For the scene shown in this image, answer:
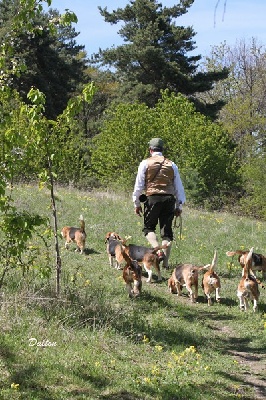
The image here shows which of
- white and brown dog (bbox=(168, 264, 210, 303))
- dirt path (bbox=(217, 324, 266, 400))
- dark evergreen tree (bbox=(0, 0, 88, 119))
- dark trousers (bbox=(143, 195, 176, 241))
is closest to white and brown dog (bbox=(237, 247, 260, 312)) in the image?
white and brown dog (bbox=(168, 264, 210, 303))

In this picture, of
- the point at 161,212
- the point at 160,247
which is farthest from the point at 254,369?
the point at 161,212

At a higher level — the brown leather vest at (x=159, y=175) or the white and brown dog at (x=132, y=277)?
the brown leather vest at (x=159, y=175)

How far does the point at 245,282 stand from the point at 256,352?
4.84ft

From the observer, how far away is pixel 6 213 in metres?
6.39

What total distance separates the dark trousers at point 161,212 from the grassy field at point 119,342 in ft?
2.90

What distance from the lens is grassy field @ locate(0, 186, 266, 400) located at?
5.20 meters

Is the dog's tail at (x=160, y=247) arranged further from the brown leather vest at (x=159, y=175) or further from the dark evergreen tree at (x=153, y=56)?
the dark evergreen tree at (x=153, y=56)

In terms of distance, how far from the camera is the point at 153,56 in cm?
3712

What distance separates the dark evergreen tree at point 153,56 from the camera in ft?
124

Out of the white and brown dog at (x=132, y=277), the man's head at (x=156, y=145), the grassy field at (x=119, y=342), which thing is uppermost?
the man's head at (x=156, y=145)

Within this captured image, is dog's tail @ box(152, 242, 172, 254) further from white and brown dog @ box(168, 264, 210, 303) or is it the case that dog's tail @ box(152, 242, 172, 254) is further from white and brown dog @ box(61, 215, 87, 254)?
white and brown dog @ box(61, 215, 87, 254)

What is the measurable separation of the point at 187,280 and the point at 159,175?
5.75 feet

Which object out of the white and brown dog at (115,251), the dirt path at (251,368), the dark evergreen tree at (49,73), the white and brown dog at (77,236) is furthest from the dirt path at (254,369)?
the dark evergreen tree at (49,73)

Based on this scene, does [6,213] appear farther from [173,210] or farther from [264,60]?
[264,60]
